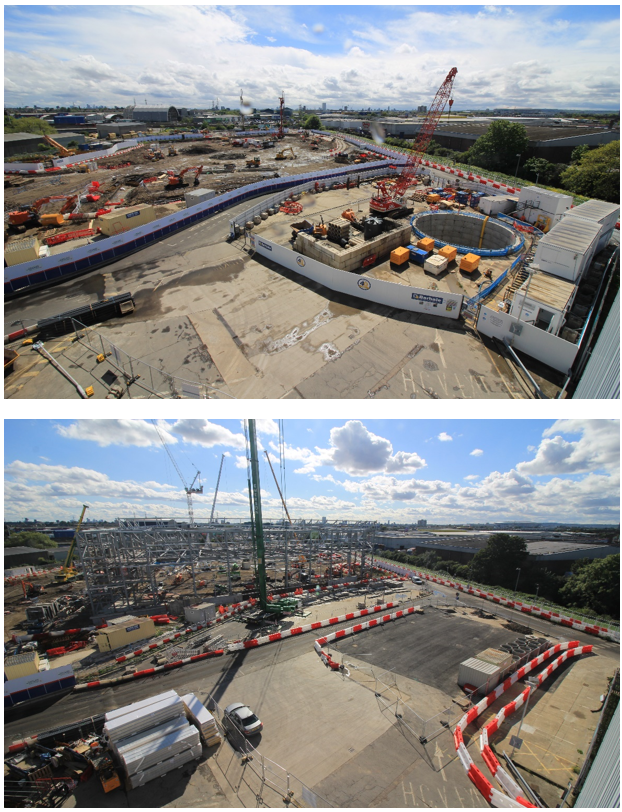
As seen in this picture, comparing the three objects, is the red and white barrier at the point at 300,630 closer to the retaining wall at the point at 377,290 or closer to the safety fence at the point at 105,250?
the retaining wall at the point at 377,290

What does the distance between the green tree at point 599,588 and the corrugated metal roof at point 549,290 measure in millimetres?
21289

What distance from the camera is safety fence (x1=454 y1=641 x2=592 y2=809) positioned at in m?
11.7

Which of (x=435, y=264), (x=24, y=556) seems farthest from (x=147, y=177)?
(x=24, y=556)

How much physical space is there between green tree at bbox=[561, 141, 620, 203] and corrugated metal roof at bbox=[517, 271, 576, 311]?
2540 cm

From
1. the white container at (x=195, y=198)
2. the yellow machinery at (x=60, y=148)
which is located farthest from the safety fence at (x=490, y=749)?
the yellow machinery at (x=60, y=148)

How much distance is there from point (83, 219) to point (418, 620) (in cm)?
4424

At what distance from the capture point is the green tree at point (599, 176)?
133 ft

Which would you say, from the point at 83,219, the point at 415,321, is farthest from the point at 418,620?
the point at 83,219

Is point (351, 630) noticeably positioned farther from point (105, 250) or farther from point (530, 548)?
point (530, 548)

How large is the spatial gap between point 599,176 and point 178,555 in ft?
175

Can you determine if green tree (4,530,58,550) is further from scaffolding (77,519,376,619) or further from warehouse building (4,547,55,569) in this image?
scaffolding (77,519,376,619)

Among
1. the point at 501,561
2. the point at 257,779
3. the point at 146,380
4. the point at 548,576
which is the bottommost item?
the point at 501,561

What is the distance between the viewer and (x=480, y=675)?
1672 cm

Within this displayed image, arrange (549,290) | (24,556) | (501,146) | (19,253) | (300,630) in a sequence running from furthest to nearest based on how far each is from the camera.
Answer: (501,146), (24,556), (19,253), (549,290), (300,630)
